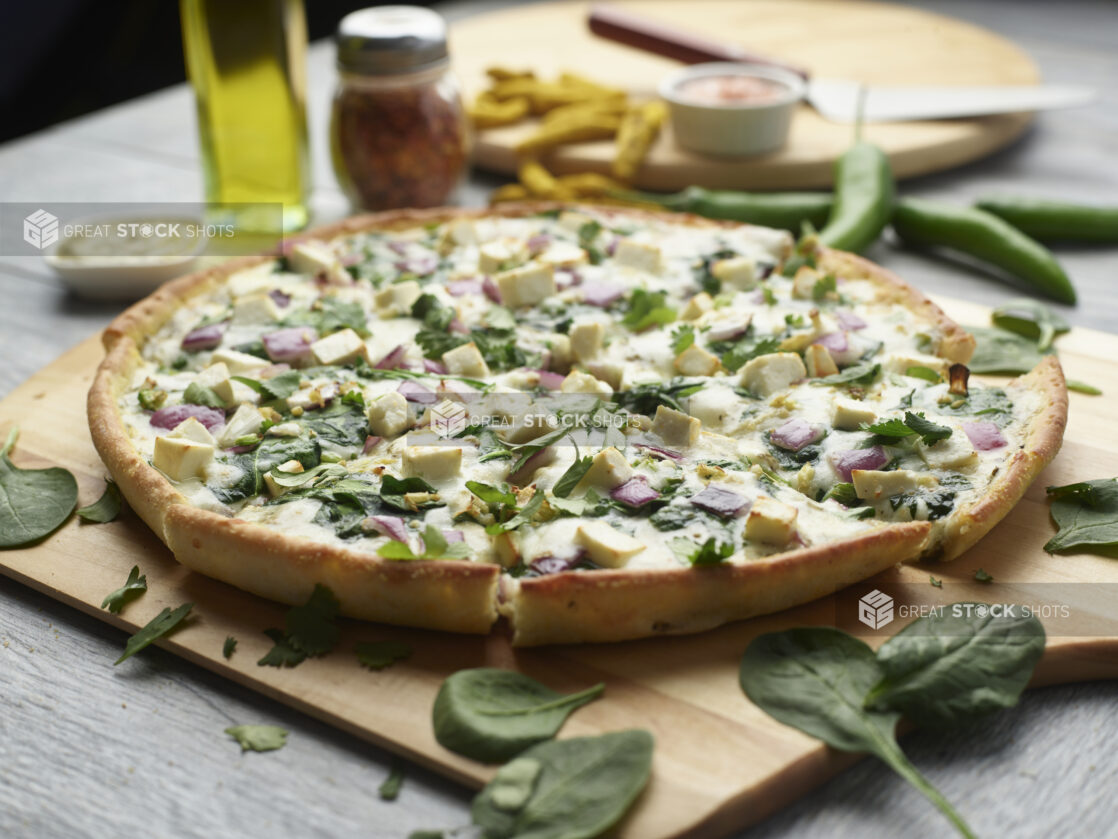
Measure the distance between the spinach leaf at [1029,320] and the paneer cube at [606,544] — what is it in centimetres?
211

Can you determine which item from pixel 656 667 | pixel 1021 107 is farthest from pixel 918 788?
pixel 1021 107

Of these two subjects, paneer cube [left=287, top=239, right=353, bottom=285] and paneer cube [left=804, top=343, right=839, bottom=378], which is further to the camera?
paneer cube [left=287, top=239, right=353, bottom=285]

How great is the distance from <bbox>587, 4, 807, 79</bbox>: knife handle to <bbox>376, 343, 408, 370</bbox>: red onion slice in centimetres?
332

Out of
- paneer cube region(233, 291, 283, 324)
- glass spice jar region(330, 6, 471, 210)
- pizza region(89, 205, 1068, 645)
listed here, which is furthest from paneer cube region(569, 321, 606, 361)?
glass spice jar region(330, 6, 471, 210)

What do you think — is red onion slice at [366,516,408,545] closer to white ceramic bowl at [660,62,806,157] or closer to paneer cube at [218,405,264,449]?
paneer cube at [218,405,264,449]

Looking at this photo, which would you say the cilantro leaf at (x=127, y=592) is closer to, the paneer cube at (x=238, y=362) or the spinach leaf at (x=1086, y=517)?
the paneer cube at (x=238, y=362)

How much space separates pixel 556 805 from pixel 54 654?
1408 mm

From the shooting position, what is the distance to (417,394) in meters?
3.50

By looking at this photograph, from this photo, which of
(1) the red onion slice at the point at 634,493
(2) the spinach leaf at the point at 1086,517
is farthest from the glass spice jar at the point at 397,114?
(2) the spinach leaf at the point at 1086,517

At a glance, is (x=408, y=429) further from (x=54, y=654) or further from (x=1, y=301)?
(x=1, y=301)

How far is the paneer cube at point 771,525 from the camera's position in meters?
2.69

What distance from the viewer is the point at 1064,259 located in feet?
16.4

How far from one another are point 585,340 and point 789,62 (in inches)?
147

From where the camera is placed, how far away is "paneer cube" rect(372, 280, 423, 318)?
13.4 ft
